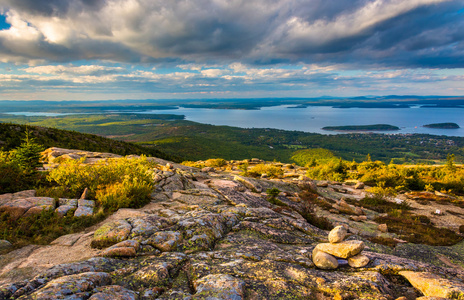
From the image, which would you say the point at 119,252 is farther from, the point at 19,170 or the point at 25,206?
the point at 19,170

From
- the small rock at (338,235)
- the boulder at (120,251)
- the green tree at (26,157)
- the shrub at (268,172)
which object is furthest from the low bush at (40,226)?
the shrub at (268,172)

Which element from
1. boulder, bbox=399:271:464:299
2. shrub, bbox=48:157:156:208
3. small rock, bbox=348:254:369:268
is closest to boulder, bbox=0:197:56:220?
shrub, bbox=48:157:156:208

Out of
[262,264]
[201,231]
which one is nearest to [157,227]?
[201,231]

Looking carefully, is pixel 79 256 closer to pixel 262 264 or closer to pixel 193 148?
pixel 262 264

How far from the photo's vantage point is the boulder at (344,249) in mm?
5484

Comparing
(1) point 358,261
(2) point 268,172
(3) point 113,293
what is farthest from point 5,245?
(2) point 268,172

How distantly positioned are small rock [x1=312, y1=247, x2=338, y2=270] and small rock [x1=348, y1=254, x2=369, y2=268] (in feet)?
1.34

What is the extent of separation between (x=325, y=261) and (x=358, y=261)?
87 cm

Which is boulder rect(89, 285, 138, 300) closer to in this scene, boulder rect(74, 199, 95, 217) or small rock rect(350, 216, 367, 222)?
boulder rect(74, 199, 95, 217)

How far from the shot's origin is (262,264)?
4.96 m

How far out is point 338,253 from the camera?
5566 millimetres

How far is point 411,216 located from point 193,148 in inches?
3838

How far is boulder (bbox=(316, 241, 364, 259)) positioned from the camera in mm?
5484

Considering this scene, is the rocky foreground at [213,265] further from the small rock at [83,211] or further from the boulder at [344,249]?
the small rock at [83,211]
